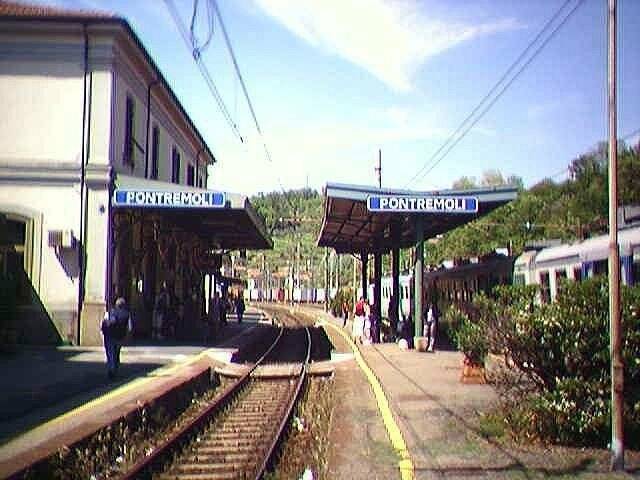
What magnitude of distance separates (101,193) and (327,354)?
832 cm

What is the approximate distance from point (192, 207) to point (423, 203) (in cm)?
577

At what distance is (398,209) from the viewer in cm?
1791

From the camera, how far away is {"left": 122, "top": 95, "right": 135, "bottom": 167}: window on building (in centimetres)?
2116

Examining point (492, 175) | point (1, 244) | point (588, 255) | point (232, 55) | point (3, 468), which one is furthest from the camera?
point (492, 175)

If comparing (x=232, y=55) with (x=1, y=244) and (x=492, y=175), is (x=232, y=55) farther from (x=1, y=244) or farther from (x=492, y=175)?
(x=492, y=175)

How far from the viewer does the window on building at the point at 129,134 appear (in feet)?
69.4

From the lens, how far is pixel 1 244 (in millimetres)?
19125

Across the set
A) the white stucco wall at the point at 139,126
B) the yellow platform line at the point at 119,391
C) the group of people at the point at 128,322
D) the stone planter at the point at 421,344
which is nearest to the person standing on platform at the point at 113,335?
the group of people at the point at 128,322

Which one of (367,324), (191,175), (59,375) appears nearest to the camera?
(59,375)

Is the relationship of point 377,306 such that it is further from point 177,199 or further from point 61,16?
point 61,16

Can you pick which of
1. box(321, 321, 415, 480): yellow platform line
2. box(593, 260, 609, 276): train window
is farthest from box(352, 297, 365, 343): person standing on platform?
box(593, 260, 609, 276): train window

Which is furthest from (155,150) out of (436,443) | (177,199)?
(436,443)

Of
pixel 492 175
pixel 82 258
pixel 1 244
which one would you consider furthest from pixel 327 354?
pixel 492 175

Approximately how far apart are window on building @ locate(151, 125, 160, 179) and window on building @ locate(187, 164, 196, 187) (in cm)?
706
